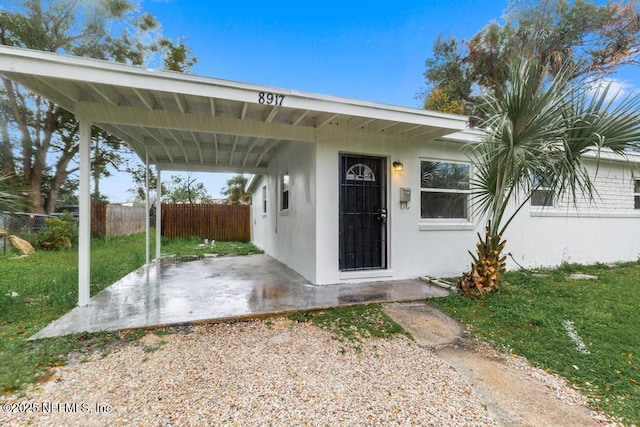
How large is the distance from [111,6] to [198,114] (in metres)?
14.5

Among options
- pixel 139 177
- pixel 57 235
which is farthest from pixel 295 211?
pixel 139 177

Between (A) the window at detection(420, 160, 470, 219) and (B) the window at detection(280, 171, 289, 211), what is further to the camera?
(B) the window at detection(280, 171, 289, 211)

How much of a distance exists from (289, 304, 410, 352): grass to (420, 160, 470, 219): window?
267 centimetres

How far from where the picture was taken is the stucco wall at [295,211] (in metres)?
5.09

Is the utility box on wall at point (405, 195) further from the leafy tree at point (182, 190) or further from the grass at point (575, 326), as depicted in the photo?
the leafy tree at point (182, 190)

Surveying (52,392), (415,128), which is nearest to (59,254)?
(52,392)

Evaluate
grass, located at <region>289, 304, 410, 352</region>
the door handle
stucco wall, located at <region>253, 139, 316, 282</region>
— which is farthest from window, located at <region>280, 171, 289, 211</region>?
grass, located at <region>289, 304, 410, 352</region>

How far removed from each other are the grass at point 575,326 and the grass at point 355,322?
95cm

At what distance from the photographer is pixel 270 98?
358 centimetres

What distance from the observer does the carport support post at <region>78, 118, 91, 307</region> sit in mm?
3662

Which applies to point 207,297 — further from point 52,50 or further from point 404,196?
point 52,50

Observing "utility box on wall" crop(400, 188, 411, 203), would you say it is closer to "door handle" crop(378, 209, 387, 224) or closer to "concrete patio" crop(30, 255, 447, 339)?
"door handle" crop(378, 209, 387, 224)

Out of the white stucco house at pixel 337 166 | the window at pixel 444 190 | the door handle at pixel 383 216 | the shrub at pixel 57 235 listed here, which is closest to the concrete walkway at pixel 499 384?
the white stucco house at pixel 337 166

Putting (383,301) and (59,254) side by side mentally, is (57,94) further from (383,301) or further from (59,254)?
(59,254)
